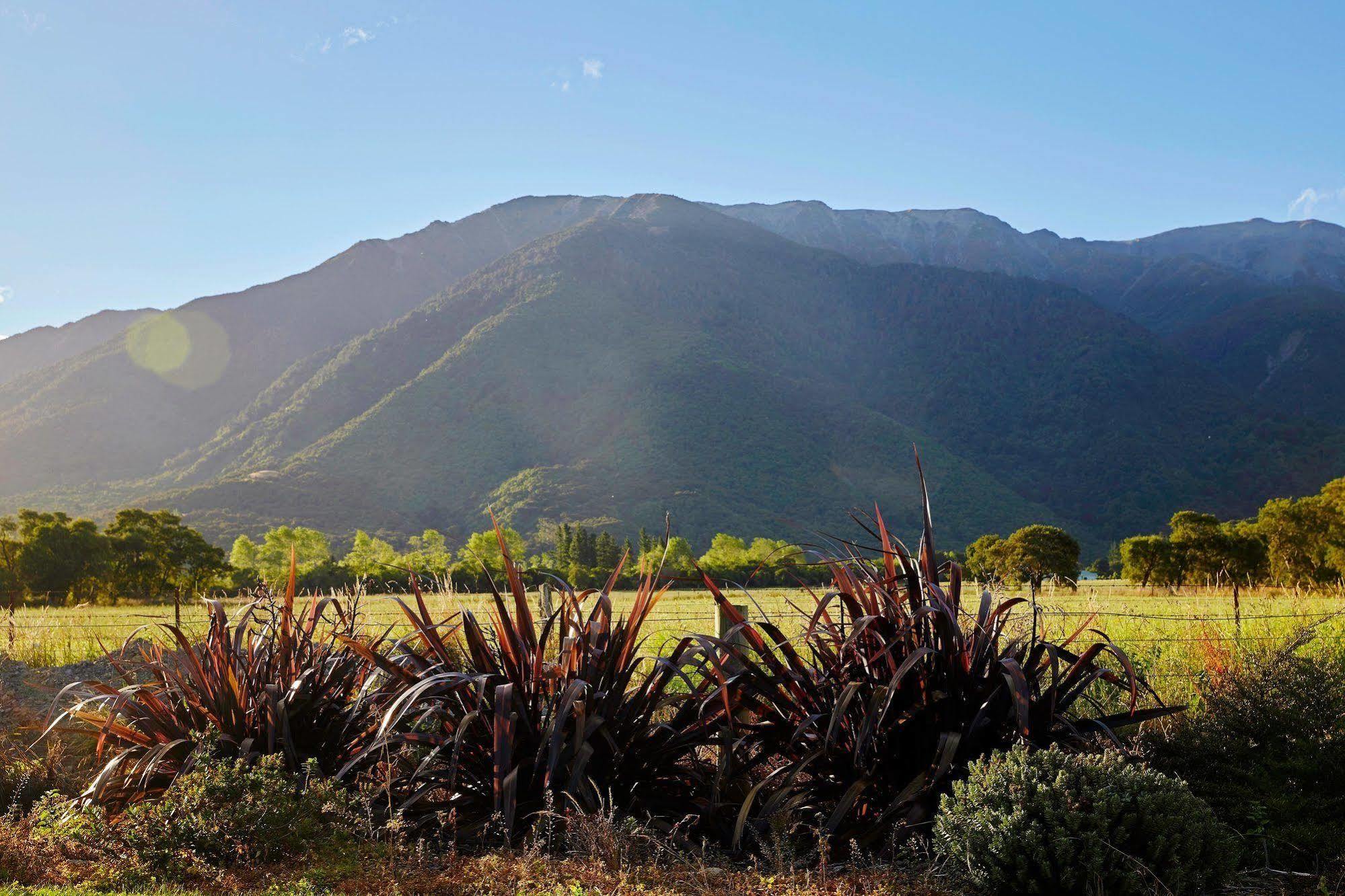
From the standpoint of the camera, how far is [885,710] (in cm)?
427

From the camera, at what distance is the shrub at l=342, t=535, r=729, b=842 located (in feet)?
14.5

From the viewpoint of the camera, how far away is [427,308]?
140 metres

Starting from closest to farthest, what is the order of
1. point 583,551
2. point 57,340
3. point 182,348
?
point 583,551 → point 182,348 → point 57,340

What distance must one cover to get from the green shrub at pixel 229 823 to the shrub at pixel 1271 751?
4467mm

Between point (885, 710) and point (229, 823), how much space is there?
9.62ft

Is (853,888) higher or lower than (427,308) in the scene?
lower

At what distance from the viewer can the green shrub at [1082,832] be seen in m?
3.56

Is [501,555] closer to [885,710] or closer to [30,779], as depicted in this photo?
[30,779]

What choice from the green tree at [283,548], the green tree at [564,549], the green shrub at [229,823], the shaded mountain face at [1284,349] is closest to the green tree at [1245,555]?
the green shrub at [229,823]

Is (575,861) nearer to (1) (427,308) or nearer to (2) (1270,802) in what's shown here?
(2) (1270,802)

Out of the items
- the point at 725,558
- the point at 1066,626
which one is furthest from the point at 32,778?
the point at 725,558

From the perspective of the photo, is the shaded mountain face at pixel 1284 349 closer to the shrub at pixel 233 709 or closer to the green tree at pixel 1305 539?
the green tree at pixel 1305 539

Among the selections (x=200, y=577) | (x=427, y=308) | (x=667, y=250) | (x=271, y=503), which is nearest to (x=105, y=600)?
(x=200, y=577)

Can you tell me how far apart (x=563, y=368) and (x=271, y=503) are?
4657cm
